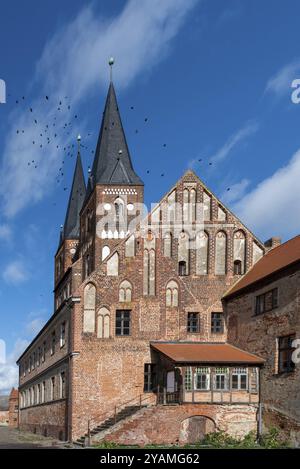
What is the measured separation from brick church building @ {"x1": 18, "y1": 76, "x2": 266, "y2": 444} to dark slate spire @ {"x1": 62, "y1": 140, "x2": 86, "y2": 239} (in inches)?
1110

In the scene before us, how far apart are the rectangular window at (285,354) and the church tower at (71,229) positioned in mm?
38986

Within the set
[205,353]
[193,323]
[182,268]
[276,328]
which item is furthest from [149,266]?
[276,328]

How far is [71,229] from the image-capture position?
70812 millimetres

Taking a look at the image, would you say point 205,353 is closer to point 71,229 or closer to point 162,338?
point 162,338

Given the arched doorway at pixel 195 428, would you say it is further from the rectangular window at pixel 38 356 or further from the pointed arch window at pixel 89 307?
the rectangular window at pixel 38 356

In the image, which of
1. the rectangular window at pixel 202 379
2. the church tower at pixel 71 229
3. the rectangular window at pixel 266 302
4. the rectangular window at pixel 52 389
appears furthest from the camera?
the church tower at pixel 71 229

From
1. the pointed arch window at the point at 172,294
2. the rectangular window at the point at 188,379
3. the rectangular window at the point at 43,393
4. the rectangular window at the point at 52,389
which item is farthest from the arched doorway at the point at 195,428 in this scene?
the rectangular window at the point at 43,393

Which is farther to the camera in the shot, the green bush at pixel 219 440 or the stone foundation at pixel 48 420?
the stone foundation at pixel 48 420

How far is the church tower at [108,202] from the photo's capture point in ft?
162

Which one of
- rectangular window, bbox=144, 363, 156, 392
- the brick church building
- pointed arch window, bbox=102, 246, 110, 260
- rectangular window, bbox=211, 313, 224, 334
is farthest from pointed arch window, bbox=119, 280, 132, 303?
pointed arch window, bbox=102, 246, 110, 260

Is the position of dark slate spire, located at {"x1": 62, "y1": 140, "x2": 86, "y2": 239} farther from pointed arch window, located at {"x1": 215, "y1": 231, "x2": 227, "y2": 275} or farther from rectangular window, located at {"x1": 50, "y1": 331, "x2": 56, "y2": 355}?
pointed arch window, located at {"x1": 215, "y1": 231, "x2": 227, "y2": 275}

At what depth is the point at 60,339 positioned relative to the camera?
40.9 m

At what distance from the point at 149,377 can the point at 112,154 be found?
71.8 ft

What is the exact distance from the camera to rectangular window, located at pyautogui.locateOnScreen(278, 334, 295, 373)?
30388 mm
